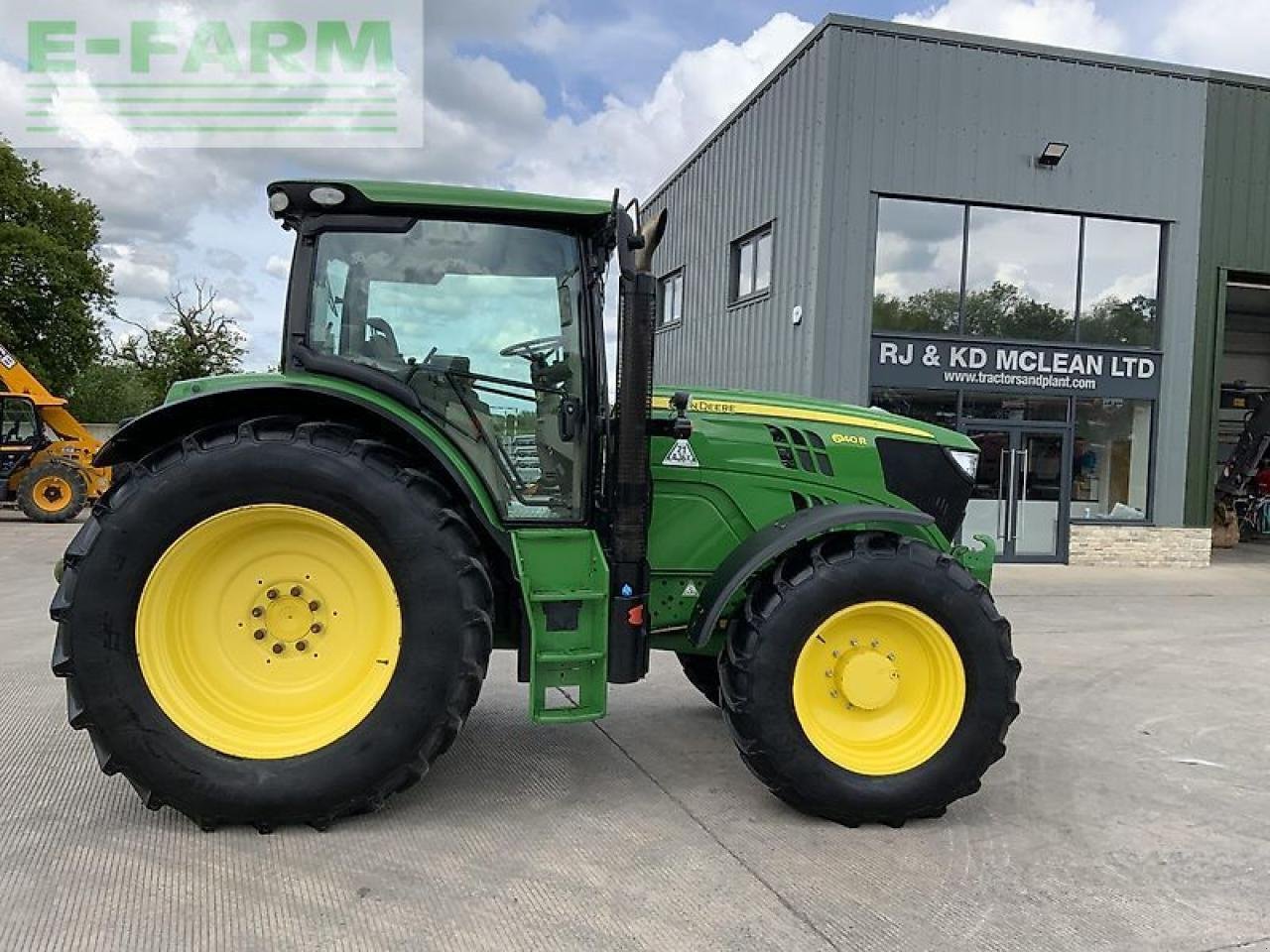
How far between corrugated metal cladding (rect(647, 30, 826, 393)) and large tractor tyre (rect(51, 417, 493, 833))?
6.93 metres

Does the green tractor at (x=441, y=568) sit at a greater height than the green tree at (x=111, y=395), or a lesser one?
lesser

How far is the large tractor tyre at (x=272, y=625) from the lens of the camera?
10.7 feet

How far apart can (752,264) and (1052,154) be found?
4082mm

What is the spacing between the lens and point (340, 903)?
2.89 meters

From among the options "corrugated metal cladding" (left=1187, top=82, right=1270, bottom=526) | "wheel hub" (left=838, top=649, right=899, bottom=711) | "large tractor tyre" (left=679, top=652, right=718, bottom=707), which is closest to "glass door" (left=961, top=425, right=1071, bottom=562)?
"corrugated metal cladding" (left=1187, top=82, right=1270, bottom=526)

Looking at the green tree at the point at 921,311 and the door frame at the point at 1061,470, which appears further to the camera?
the door frame at the point at 1061,470

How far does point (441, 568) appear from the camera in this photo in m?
3.37

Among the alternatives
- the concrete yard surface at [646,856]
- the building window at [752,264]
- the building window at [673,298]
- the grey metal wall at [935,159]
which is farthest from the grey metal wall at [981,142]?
the concrete yard surface at [646,856]

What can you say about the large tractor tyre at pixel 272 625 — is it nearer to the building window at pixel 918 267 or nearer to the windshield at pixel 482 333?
the windshield at pixel 482 333

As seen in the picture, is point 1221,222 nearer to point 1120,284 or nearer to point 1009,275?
point 1120,284

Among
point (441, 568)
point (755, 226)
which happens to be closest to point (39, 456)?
point (755, 226)

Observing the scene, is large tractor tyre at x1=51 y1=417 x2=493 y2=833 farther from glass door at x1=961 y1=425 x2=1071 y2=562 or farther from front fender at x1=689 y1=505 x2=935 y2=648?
glass door at x1=961 y1=425 x2=1071 y2=562

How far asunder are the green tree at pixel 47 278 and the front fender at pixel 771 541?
25.1m

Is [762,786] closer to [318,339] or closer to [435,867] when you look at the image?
[435,867]
